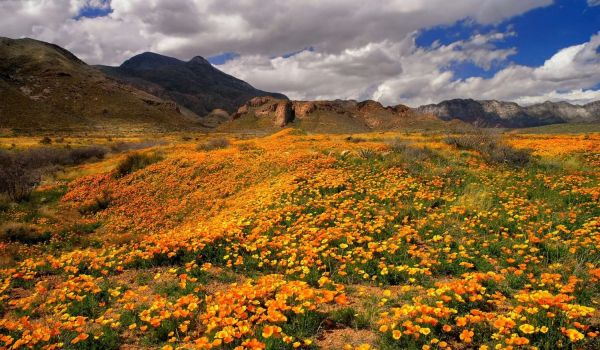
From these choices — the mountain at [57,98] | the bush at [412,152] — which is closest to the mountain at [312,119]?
the mountain at [57,98]

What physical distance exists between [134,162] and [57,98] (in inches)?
4543

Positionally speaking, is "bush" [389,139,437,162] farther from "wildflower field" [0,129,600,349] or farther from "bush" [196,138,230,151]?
"bush" [196,138,230,151]

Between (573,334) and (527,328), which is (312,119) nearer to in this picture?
(527,328)

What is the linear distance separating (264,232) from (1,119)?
337 feet

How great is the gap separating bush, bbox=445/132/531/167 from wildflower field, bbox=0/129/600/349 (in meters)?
0.24

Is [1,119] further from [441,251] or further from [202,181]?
[441,251]

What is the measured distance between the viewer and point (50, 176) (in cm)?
2562

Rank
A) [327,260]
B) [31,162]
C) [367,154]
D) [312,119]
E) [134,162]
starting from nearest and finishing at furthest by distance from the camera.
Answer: [327,260]
[367,154]
[134,162]
[31,162]
[312,119]

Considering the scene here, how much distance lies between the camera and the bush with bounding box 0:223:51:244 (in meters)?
12.5

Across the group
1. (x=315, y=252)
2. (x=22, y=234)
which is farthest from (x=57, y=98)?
(x=315, y=252)

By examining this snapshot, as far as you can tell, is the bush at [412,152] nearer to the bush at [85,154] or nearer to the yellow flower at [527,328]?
the yellow flower at [527,328]

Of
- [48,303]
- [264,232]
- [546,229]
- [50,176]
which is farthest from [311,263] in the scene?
[50,176]

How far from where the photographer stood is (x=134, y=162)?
22203mm

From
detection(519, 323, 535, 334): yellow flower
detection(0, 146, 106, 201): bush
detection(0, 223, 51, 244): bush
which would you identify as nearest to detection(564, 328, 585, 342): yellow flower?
detection(519, 323, 535, 334): yellow flower
